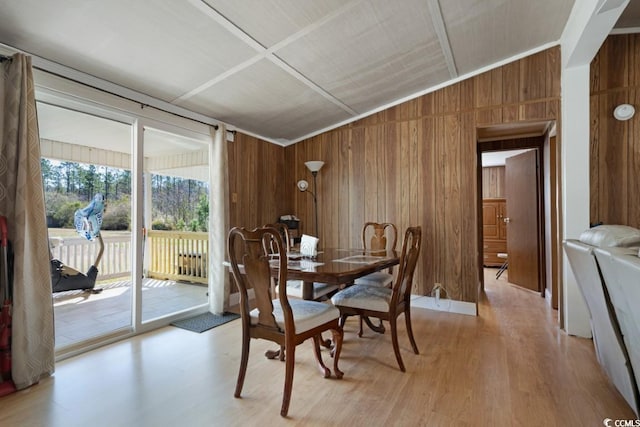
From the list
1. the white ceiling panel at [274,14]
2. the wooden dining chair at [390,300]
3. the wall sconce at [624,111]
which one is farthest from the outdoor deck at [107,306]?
the wall sconce at [624,111]

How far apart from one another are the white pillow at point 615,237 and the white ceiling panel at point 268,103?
260cm

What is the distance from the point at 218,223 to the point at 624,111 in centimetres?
418

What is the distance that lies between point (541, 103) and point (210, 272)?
3943 mm

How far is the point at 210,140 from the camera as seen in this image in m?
3.52

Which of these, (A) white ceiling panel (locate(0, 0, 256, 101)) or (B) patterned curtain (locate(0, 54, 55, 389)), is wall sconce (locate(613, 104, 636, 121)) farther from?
(B) patterned curtain (locate(0, 54, 55, 389))

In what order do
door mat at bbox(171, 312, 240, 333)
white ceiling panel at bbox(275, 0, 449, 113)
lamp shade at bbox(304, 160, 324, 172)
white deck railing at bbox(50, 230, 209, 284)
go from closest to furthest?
white ceiling panel at bbox(275, 0, 449, 113)
door mat at bbox(171, 312, 240, 333)
white deck railing at bbox(50, 230, 209, 284)
lamp shade at bbox(304, 160, 324, 172)

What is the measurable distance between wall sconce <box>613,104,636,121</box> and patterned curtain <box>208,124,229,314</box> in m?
3.96

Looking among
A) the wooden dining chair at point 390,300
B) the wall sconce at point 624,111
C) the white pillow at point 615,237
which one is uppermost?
the wall sconce at point 624,111

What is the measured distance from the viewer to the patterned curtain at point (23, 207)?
1.95 meters

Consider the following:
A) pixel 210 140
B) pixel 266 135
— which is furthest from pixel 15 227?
pixel 266 135

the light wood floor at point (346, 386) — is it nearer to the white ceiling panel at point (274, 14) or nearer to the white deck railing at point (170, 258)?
the white deck railing at point (170, 258)

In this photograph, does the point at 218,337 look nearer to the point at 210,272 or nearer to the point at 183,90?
the point at 210,272

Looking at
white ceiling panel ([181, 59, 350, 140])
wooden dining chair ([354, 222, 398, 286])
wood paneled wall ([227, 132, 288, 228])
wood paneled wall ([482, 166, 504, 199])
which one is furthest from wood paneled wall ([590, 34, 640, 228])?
wood paneled wall ([482, 166, 504, 199])

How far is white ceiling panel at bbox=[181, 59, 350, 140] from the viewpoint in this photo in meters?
2.89
